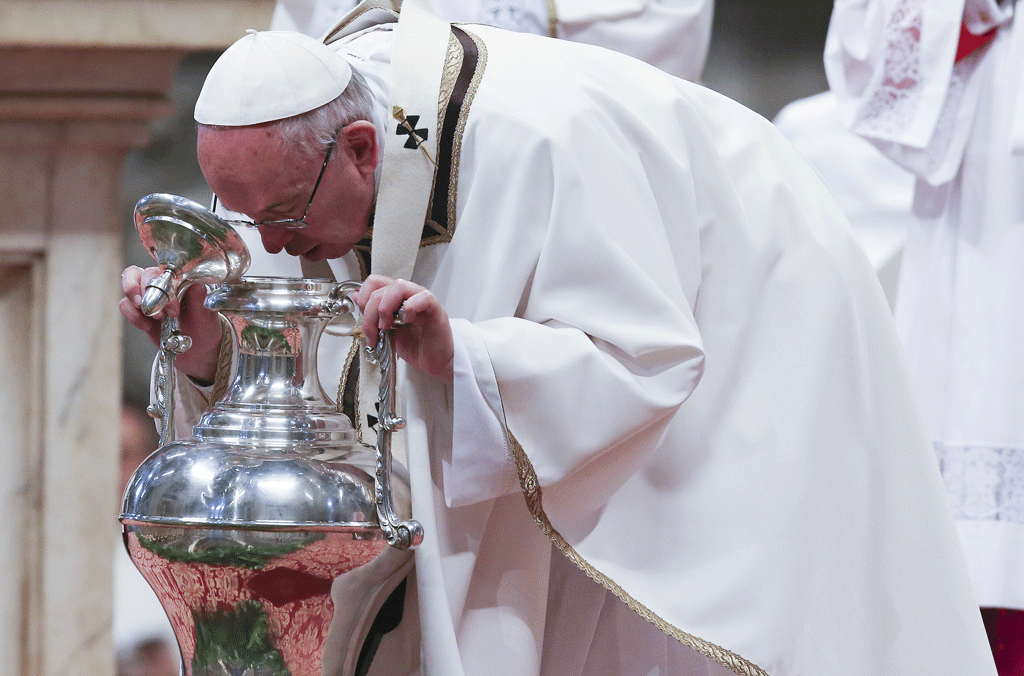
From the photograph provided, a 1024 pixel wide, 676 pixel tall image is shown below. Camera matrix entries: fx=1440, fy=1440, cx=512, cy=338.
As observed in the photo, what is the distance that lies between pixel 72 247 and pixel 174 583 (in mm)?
2223

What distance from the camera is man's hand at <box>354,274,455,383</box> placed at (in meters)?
2.00

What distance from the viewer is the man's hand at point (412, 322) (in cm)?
200

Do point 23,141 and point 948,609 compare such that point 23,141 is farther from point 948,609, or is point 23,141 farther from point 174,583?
point 948,609

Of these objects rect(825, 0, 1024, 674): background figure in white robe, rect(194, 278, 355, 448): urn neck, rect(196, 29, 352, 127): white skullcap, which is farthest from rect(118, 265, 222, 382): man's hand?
rect(825, 0, 1024, 674): background figure in white robe

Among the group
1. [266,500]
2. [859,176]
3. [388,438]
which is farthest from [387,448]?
[859,176]

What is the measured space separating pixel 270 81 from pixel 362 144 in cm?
18

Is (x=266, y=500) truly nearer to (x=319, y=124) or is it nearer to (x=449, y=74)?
(x=319, y=124)

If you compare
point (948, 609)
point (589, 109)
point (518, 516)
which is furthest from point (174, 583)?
point (948, 609)

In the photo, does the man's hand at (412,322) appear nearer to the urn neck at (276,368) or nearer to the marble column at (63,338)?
the urn neck at (276,368)

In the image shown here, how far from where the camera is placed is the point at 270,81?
2.20 m

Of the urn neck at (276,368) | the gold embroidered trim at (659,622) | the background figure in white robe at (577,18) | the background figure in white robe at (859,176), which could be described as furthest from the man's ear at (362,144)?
the background figure in white robe at (859,176)

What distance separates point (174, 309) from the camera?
2.29 m

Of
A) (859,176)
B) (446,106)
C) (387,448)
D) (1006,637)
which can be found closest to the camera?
(387,448)

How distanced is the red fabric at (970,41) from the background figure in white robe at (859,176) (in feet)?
4.60
